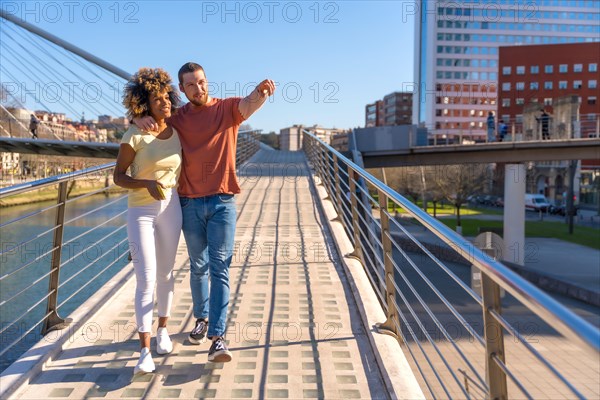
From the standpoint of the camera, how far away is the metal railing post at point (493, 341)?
5.71 ft

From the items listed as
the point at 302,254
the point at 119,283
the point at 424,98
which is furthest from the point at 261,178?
the point at 424,98

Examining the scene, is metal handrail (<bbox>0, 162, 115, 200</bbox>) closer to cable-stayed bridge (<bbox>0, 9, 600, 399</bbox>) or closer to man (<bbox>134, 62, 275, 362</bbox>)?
cable-stayed bridge (<bbox>0, 9, 600, 399</bbox>)

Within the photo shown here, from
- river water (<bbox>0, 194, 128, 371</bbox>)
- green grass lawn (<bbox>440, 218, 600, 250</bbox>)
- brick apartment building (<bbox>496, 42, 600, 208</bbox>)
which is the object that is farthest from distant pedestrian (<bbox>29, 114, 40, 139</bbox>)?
brick apartment building (<bbox>496, 42, 600, 208</bbox>)

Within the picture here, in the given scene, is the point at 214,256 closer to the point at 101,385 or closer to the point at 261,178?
the point at 101,385

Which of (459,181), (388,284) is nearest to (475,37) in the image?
(459,181)

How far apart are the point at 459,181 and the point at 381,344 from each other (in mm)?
34351

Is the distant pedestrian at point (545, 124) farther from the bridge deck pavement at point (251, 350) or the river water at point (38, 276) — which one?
the bridge deck pavement at point (251, 350)

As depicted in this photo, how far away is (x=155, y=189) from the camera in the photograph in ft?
8.82

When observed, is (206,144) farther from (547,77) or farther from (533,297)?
(547,77)

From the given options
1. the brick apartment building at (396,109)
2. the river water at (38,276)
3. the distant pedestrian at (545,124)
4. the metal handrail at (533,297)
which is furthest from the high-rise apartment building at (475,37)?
the metal handrail at (533,297)

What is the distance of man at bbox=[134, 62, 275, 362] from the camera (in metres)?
2.88

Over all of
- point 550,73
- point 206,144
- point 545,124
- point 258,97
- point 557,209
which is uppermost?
point 550,73

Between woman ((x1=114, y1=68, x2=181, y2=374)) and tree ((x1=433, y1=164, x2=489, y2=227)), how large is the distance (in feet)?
111

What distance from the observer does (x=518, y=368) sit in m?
11.8
